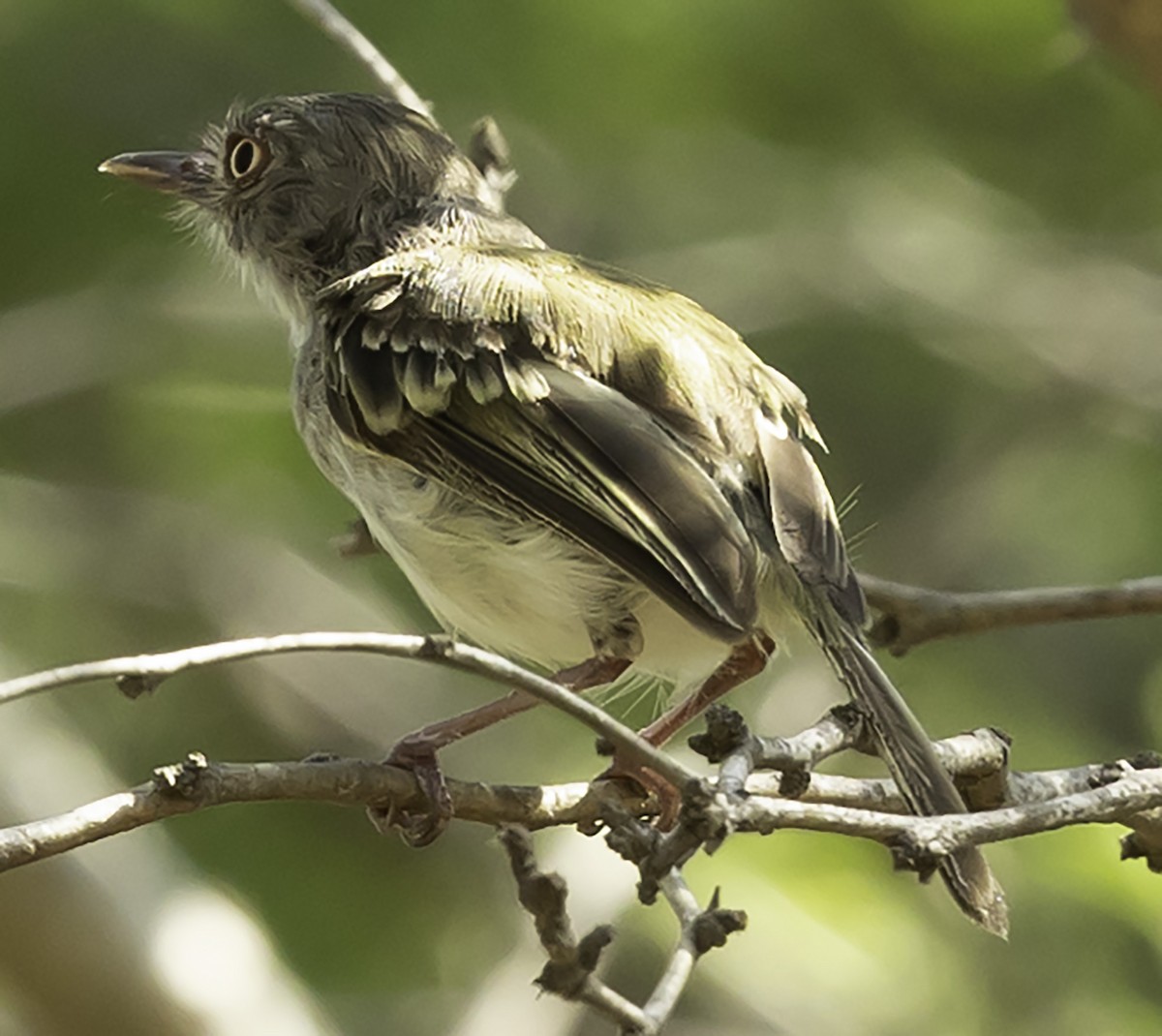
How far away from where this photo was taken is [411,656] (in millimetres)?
2680

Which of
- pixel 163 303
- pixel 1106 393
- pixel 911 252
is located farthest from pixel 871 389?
pixel 163 303

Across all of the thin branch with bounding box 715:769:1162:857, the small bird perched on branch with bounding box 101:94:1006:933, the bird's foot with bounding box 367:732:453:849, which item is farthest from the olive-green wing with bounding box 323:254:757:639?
the thin branch with bounding box 715:769:1162:857

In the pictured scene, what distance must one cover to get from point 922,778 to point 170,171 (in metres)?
2.98

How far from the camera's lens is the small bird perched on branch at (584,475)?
3.78 meters

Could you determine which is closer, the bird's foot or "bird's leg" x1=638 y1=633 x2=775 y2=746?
the bird's foot

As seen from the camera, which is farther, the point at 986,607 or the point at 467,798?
the point at 986,607

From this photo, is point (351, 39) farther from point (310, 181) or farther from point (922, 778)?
point (922, 778)

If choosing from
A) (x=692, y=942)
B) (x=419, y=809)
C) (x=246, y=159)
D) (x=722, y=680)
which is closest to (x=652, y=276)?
(x=246, y=159)

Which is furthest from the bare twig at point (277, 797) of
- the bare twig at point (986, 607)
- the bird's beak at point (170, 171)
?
the bird's beak at point (170, 171)

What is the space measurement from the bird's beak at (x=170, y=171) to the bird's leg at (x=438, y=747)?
2.03m

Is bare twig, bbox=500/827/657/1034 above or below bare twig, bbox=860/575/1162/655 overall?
below

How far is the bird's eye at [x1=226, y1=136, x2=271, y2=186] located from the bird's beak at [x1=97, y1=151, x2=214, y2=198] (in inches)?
3.5

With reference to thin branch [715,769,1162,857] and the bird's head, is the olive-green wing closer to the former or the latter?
the bird's head

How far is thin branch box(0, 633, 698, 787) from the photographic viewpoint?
2572 millimetres
